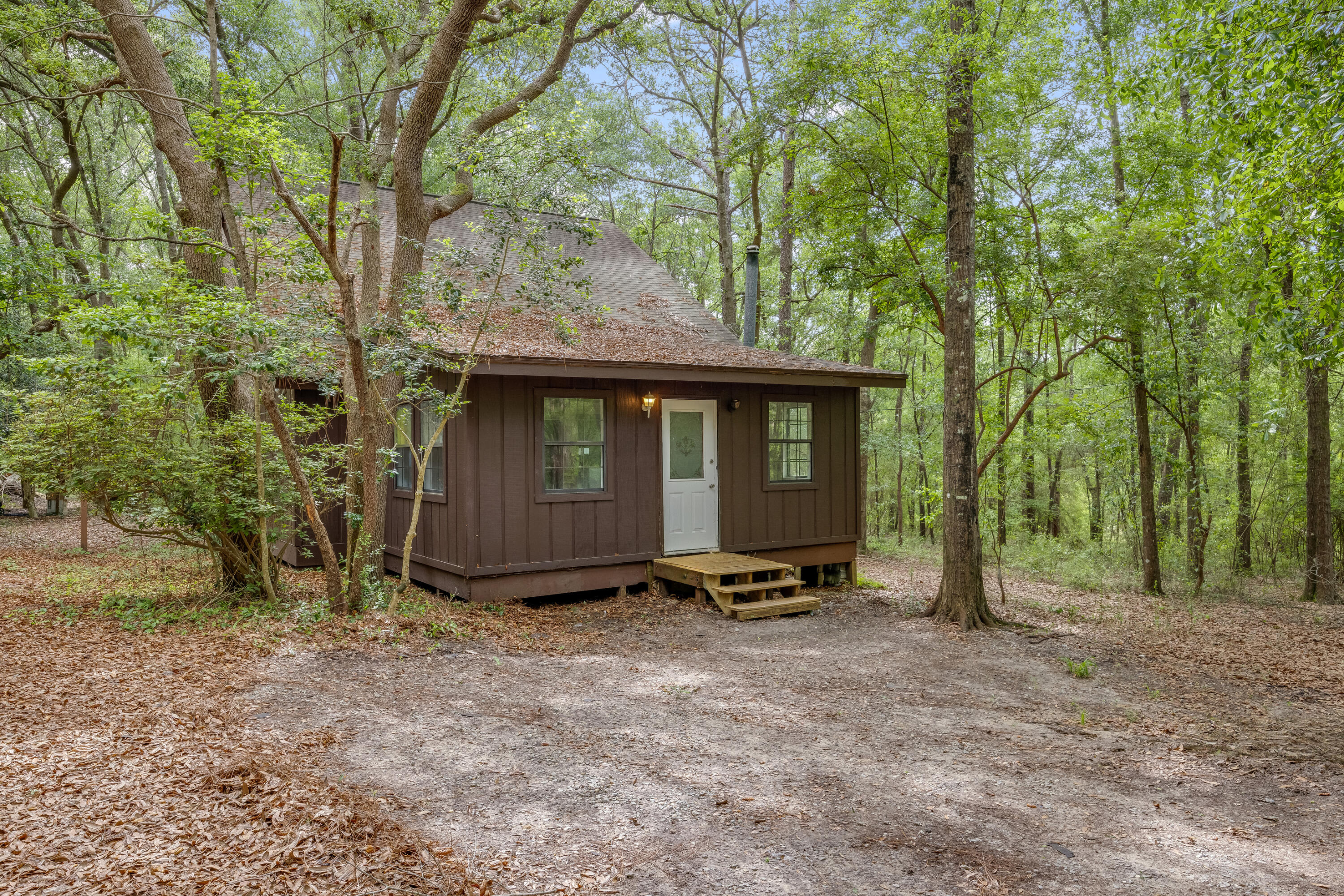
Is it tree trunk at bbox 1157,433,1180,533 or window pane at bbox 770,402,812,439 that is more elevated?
window pane at bbox 770,402,812,439

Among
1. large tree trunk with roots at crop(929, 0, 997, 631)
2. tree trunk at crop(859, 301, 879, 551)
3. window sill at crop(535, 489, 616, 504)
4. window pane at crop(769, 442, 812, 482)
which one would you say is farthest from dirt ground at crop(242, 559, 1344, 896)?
tree trunk at crop(859, 301, 879, 551)

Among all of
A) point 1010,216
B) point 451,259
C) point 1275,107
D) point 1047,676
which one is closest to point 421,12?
point 451,259

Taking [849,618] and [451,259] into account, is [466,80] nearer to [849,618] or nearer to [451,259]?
[451,259]

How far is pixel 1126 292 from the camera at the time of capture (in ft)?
27.0

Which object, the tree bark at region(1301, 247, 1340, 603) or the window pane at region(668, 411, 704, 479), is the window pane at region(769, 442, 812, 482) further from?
the tree bark at region(1301, 247, 1340, 603)

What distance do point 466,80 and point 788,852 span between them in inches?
553

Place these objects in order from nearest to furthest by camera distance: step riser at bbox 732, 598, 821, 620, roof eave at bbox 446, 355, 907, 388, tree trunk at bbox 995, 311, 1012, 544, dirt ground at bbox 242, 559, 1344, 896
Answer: dirt ground at bbox 242, 559, 1344, 896, roof eave at bbox 446, 355, 907, 388, step riser at bbox 732, 598, 821, 620, tree trunk at bbox 995, 311, 1012, 544

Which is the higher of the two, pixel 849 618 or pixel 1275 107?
pixel 1275 107

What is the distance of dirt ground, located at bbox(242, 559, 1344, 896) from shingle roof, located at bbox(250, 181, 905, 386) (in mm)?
2638

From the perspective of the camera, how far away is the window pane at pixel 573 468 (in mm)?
8031

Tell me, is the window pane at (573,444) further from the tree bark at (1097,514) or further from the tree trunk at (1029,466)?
the tree bark at (1097,514)

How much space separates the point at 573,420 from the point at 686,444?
4.82 feet

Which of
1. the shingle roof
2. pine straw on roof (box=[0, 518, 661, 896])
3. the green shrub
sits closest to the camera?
pine straw on roof (box=[0, 518, 661, 896])

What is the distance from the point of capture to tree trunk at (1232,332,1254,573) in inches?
451
